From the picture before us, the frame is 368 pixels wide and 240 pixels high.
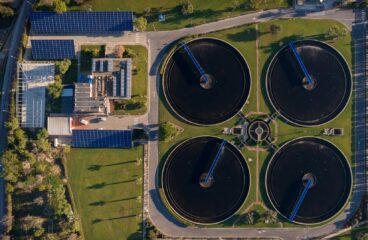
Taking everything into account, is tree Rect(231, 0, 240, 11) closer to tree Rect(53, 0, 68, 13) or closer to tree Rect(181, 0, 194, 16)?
tree Rect(181, 0, 194, 16)

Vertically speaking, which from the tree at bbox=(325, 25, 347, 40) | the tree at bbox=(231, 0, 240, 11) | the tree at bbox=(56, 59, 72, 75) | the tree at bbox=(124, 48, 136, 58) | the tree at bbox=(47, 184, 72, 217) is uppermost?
the tree at bbox=(231, 0, 240, 11)

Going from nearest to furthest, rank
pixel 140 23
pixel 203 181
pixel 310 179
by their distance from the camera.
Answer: pixel 140 23
pixel 310 179
pixel 203 181

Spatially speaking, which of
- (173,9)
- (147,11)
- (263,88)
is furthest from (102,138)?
(263,88)

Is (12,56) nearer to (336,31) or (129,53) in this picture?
(129,53)

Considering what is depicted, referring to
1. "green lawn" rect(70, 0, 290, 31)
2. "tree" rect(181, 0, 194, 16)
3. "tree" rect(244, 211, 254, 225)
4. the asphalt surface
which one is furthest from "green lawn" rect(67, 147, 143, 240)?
"tree" rect(181, 0, 194, 16)

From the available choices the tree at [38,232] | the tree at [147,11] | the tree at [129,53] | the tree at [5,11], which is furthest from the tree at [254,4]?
the tree at [38,232]

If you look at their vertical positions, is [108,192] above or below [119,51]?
below
